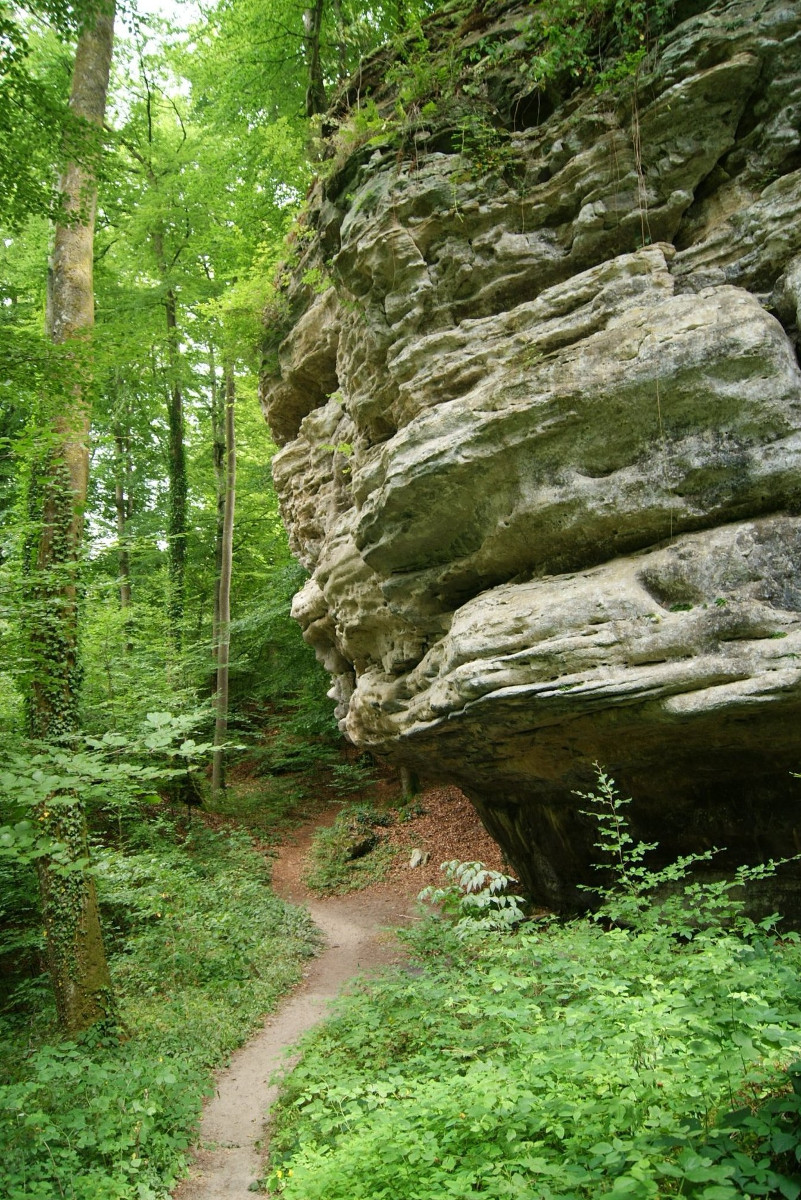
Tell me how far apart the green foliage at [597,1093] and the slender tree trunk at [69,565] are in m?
3.09

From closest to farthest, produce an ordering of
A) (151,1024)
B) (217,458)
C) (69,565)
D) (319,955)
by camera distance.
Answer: (69,565) → (151,1024) → (319,955) → (217,458)

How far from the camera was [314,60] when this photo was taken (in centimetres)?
1322

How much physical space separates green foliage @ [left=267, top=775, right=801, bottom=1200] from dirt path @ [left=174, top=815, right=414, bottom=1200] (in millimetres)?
502

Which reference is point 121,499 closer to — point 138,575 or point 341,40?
point 138,575

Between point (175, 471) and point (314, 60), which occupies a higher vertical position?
point (314, 60)

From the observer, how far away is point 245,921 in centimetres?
1073

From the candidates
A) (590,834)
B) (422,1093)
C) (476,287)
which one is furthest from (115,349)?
(590,834)

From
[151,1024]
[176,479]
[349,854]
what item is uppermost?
[176,479]

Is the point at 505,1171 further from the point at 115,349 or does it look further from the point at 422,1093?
the point at 115,349

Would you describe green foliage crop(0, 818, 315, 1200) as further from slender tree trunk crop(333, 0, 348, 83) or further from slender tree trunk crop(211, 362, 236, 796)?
slender tree trunk crop(333, 0, 348, 83)

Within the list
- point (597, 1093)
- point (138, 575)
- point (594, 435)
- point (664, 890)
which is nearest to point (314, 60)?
point (594, 435)

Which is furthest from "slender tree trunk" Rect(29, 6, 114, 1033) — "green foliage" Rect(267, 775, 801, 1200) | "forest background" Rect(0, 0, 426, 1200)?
"green foliage" Rect(267, 775, 801, 1200)

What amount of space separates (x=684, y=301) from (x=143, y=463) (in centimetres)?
1925

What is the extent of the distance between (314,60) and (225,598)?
11.9m
